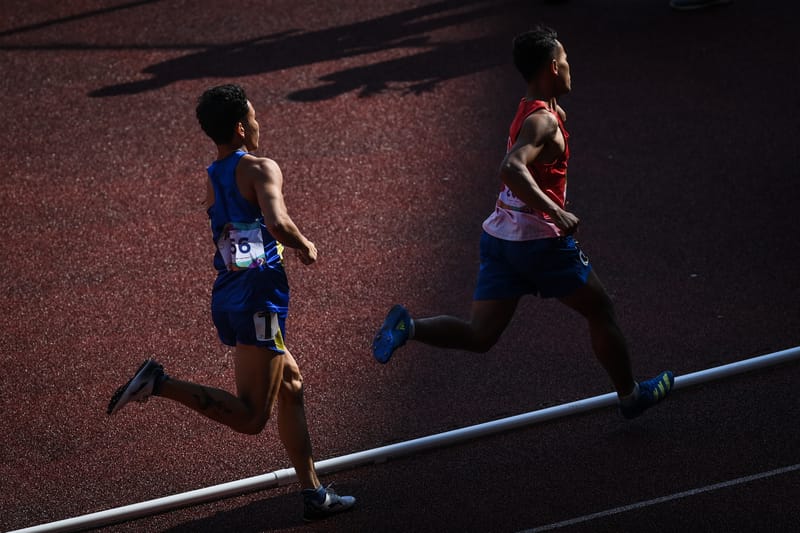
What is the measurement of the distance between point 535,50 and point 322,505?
2.22 m

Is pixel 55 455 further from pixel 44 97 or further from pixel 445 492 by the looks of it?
pixel 44 97

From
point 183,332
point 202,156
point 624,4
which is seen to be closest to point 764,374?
point 183,332

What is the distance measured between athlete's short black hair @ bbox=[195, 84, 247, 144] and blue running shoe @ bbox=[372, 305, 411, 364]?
1.11m

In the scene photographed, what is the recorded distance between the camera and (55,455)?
5.30 metres

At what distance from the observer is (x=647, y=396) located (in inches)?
201

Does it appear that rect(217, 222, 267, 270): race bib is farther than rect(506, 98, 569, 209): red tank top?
No

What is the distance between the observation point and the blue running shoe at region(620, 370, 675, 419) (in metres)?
5.10

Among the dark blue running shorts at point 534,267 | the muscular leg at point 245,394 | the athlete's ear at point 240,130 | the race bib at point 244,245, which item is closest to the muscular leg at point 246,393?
the muscular leg at point 245,394

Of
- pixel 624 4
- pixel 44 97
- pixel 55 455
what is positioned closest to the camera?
pixel 55 455

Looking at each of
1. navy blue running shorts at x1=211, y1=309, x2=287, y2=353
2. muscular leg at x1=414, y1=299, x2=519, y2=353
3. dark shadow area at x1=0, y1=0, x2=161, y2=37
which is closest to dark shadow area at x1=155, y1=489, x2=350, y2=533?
navy blue running shorts at x1=211, y1=309, x2=287, y2=353

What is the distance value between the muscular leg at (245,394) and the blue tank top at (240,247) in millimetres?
214

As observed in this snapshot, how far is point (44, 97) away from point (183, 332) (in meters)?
4.57

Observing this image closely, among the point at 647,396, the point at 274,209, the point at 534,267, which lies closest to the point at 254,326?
the point at 274,209

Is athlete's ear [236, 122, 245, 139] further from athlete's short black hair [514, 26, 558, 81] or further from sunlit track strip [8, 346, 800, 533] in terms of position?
sunlit track strip [8, 346, 800, 533]
